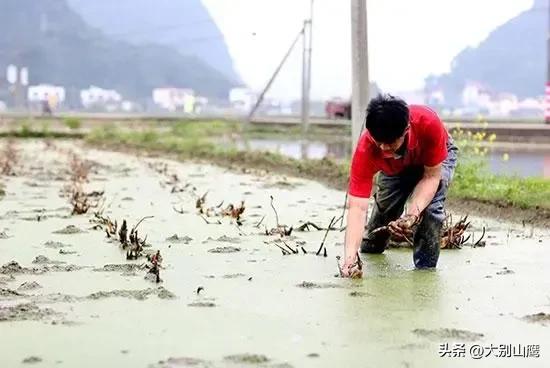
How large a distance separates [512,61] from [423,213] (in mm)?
58251

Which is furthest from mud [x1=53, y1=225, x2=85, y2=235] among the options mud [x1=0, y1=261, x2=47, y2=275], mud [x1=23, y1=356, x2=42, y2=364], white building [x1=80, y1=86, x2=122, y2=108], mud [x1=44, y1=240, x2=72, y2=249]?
white building [x1=80, y1=86, x2=122, y2=108]

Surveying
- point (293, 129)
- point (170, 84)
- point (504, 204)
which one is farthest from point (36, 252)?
point (170, 84)

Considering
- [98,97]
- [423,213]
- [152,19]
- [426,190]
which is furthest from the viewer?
[152,19]

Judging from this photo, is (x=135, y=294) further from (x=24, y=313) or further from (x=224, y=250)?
(x=224, y=250)

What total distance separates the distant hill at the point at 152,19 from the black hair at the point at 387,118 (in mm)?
86784

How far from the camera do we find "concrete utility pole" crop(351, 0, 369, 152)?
9852 mm

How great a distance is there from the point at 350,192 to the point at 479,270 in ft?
2.61

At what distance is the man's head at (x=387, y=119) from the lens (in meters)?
3.95

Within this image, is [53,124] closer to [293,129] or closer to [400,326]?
[293,129]

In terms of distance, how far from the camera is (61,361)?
114 inches

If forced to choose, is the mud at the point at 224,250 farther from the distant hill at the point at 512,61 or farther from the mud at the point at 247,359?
the distant hill at the point at 512,61

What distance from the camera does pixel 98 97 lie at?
200ft

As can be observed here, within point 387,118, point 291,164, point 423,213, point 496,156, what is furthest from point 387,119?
Answer: point 496,156

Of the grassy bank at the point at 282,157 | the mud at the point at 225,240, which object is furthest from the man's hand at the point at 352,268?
the grassy bank at the point at 282,157
